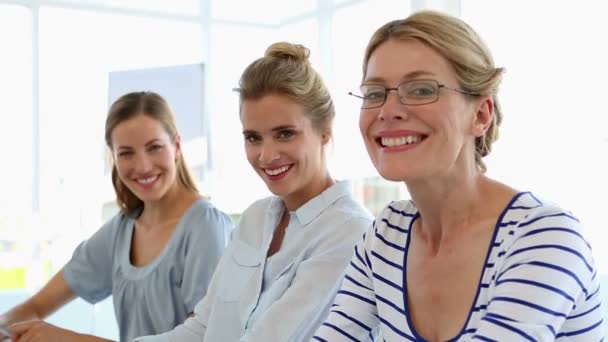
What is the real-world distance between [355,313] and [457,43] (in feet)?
1.72

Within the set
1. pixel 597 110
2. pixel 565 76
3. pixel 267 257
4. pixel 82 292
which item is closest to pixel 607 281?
pixel 597 110

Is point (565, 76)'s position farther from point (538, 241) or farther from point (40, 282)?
point (40, 282)

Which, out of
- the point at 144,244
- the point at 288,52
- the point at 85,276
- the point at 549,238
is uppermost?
the point at 288,52

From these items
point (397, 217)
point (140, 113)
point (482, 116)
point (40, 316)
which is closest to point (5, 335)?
point (40, 316)

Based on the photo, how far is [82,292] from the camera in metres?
2.39

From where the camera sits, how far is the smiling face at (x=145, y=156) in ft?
7.30

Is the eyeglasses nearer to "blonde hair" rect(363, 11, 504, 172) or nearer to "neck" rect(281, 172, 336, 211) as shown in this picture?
"blonde hair" rect(363, 11, 504, 172)

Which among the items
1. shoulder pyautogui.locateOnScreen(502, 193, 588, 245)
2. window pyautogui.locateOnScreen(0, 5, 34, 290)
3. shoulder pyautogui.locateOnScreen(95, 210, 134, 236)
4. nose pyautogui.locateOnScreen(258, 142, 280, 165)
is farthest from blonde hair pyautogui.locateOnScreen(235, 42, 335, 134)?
window pyautogui.locateOnScreen(0, 5, 34, 290)

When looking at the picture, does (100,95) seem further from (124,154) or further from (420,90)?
(420,90)

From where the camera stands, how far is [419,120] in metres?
1.20

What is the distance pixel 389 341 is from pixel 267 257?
0.54 meters

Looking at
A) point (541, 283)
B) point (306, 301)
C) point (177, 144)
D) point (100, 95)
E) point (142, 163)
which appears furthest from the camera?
point (100, 95)

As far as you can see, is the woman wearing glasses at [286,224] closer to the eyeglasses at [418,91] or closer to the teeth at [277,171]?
the teeth at [277,171]

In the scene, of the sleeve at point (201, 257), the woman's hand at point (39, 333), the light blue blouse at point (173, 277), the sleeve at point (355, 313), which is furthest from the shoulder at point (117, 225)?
the sleeve at point (355, 313)
